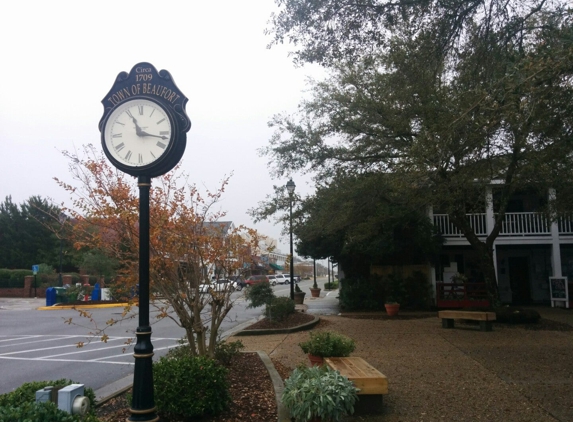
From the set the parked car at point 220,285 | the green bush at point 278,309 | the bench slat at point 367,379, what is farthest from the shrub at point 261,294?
the bench slat at point 367,379

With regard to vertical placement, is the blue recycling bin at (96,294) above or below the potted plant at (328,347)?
below

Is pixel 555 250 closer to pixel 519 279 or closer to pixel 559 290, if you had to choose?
pixel 559 290

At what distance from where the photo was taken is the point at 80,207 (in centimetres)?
659

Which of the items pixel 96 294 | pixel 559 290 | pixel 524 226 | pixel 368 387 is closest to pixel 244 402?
pixel 368 387

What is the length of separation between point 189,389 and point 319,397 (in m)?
1.39

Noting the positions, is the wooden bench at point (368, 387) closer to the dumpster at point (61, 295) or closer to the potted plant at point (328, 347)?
the potted plant at point (328, 347)

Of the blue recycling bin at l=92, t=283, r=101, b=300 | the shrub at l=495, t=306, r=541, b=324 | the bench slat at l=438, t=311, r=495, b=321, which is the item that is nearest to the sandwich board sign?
the shrub at l=495, t=306, r=541, b=324

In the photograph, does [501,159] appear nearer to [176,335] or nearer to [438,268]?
[176,335]

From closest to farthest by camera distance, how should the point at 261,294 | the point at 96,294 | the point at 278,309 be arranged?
the point at 278,309, the point at 261,294, the point at 96,294

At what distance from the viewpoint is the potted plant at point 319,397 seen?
5105 millimetres

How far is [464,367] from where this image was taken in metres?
8.88

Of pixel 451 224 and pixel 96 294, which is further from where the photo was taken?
pixel 96 294

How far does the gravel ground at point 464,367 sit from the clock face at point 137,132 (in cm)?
358

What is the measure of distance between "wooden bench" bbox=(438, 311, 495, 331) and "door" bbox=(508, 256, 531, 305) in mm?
11758
